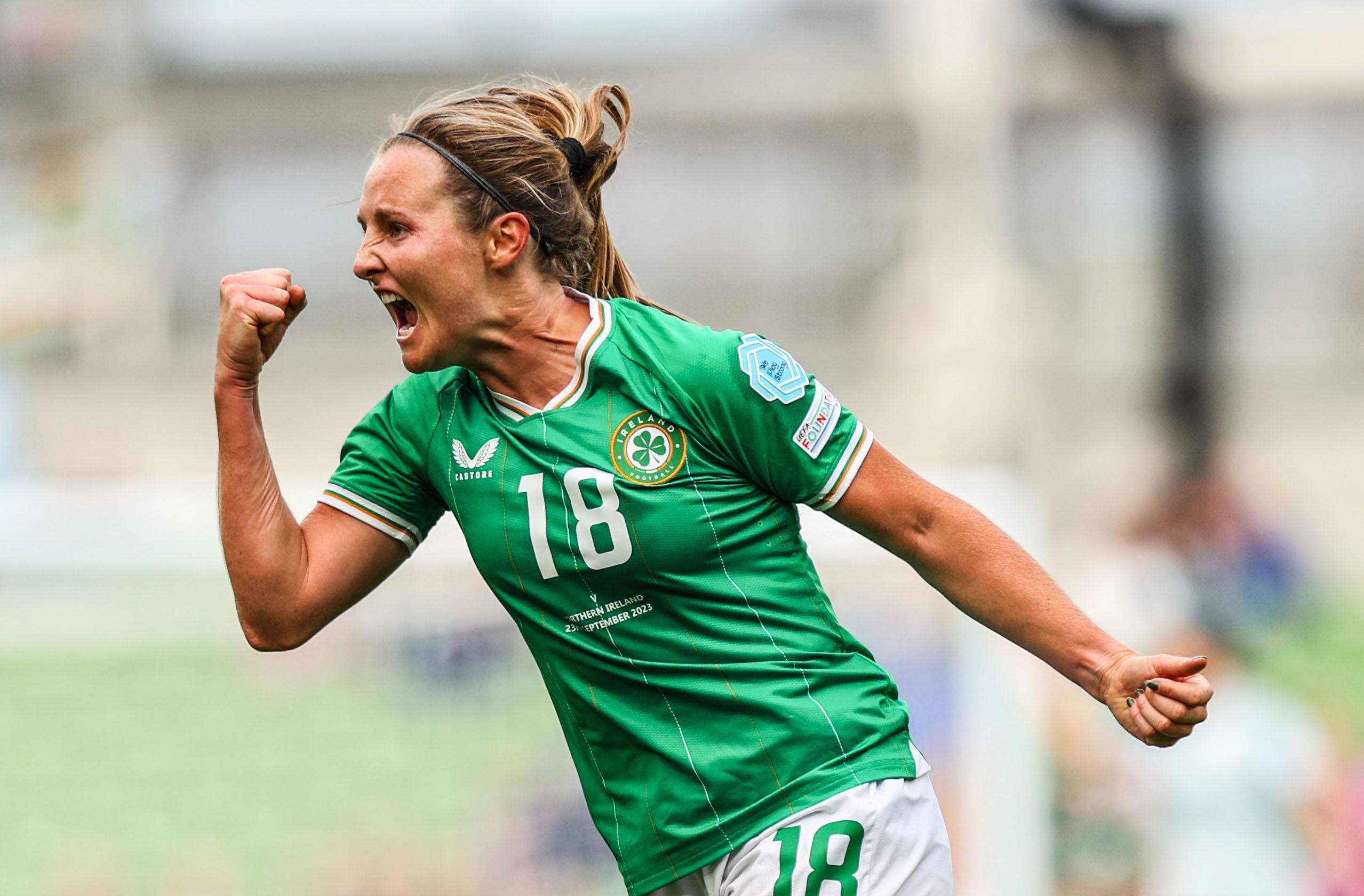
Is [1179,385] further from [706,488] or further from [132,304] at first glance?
[706,488]

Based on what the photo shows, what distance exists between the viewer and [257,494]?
2.55 meters

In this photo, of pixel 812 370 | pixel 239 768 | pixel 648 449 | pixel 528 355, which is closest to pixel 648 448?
pixel 648 449

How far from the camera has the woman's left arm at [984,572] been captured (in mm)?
2502

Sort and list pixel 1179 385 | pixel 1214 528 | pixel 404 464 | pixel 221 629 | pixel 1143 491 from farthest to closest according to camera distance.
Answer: pixel 1179 385 < pixel 1143 491 < pixel 1214 528 < pixel 221 629 < pixel 404 464

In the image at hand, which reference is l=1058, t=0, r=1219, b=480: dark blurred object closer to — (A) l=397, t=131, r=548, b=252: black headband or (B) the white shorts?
(B) the white shorts

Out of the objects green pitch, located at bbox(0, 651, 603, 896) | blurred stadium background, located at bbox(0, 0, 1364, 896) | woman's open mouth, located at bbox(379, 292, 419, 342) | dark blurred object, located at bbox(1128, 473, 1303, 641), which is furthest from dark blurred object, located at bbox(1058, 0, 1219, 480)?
woman's open mouth, located at bbox(379, 292, 419, 342)

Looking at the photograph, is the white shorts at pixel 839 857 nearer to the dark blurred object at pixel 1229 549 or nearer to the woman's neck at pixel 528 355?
the woman's neck at pixel 528 355

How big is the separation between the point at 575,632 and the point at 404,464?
43 centimetres

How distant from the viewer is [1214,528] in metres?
11.2

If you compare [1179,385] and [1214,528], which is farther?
[1179,385]

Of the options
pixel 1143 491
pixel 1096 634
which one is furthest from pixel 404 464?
pixel 1143 491

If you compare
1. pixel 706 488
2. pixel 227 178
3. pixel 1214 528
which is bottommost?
pixel 1214 528

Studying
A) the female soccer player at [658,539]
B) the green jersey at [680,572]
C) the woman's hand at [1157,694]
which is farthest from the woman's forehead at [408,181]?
the woman's hand at [1157,694]

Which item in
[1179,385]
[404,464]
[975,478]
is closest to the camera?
[404,464]
